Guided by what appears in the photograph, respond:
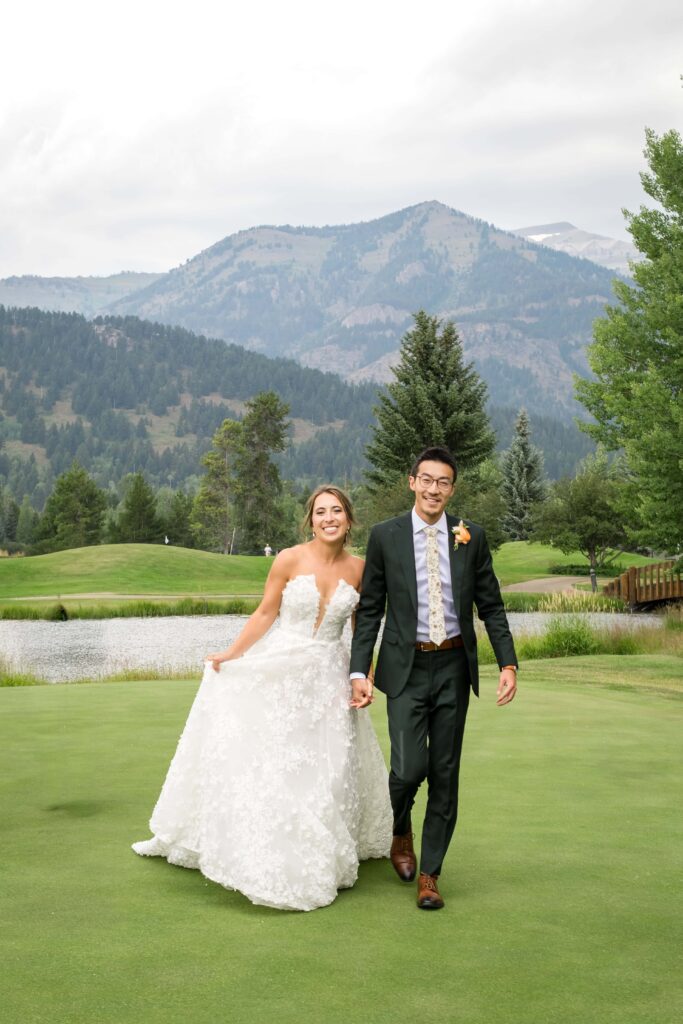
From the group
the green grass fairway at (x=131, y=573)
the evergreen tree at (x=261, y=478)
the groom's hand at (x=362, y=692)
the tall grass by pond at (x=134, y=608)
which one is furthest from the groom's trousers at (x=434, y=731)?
the evergreen tree at (x=261, y=478)

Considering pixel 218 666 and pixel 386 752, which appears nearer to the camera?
pixel 218 666

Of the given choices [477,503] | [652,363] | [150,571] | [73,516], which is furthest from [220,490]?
[652,363]

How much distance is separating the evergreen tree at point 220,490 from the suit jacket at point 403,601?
84.2 m

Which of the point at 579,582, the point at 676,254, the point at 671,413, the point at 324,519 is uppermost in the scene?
the point at 676,254

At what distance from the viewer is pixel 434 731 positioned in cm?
562

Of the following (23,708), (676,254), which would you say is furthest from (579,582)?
(23,708)

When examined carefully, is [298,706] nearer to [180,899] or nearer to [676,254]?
[180,899]

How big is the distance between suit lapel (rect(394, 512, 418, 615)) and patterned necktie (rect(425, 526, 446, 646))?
0.27 ft

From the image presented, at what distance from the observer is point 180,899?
5551mm

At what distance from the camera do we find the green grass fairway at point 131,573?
55844 millimetres

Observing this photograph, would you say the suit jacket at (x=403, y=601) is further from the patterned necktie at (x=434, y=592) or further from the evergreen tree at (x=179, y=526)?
the evergreen tree at (x=179, y=526)

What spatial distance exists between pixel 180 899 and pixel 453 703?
5.78ft

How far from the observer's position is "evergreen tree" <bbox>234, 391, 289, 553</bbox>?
91.2m

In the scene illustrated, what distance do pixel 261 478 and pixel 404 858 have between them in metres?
87.8
